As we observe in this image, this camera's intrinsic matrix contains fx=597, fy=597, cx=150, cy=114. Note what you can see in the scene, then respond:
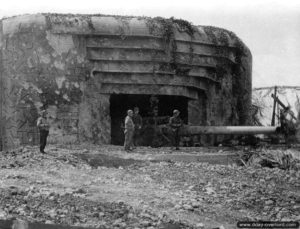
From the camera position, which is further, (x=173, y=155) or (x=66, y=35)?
(x=66, y=35)

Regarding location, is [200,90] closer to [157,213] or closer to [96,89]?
[96,89]

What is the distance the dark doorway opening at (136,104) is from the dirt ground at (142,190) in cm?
497

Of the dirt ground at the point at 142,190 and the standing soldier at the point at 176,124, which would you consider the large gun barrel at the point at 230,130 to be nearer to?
the standing soldier at the point at 176,124

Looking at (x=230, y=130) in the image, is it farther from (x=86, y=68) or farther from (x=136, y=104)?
(x=86, y=68)

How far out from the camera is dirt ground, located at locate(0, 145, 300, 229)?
680 cm

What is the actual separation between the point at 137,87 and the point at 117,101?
2061mm

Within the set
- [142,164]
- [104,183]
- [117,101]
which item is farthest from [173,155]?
[117,101]

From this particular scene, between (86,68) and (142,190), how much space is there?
7.22m

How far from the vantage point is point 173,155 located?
463 inches

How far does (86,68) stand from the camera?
590 inches

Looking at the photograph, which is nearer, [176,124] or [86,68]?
[176,124]

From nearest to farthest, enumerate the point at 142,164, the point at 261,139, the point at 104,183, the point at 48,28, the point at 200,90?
the point at 104,183
the point at 142,164
the point at 48,28
the point at 200,90
the point at 261,139

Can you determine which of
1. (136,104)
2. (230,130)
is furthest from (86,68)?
(230,130)

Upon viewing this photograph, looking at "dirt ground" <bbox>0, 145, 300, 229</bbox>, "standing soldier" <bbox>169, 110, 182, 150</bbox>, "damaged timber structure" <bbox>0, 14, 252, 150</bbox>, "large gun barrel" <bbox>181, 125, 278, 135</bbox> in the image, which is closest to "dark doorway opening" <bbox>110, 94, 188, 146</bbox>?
"damaged timber structure" <bbox>0, 14, 252, 150</bbox>
